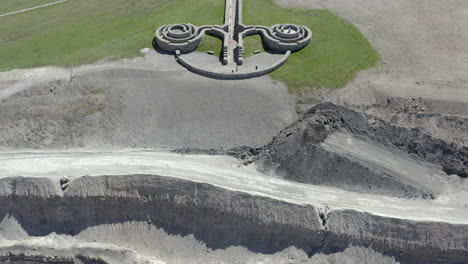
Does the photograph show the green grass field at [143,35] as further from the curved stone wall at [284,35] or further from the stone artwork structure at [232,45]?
the stone artwork structure at [232,45]

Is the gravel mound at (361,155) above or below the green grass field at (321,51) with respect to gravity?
below

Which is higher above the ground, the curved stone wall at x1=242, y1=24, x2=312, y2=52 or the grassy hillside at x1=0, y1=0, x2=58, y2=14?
the curved stone wall at x1=242, y1=24, x2=312, y2=52

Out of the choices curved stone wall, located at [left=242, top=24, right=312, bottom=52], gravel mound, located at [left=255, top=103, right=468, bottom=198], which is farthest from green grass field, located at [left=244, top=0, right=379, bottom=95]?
gravel mound, located at [left=255, top=103, right=468, bottom=198]

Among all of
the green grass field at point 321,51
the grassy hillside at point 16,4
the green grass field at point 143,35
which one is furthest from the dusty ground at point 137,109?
the grassy hillside at point 16,4

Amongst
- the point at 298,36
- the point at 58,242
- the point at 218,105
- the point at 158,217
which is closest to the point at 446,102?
the point at 298,36

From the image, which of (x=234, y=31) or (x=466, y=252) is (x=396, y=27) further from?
(x=466, y=252)

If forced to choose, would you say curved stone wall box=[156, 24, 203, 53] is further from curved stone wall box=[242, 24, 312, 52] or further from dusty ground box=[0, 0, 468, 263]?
curved stone wall box=[242, 24, 312, 52]
